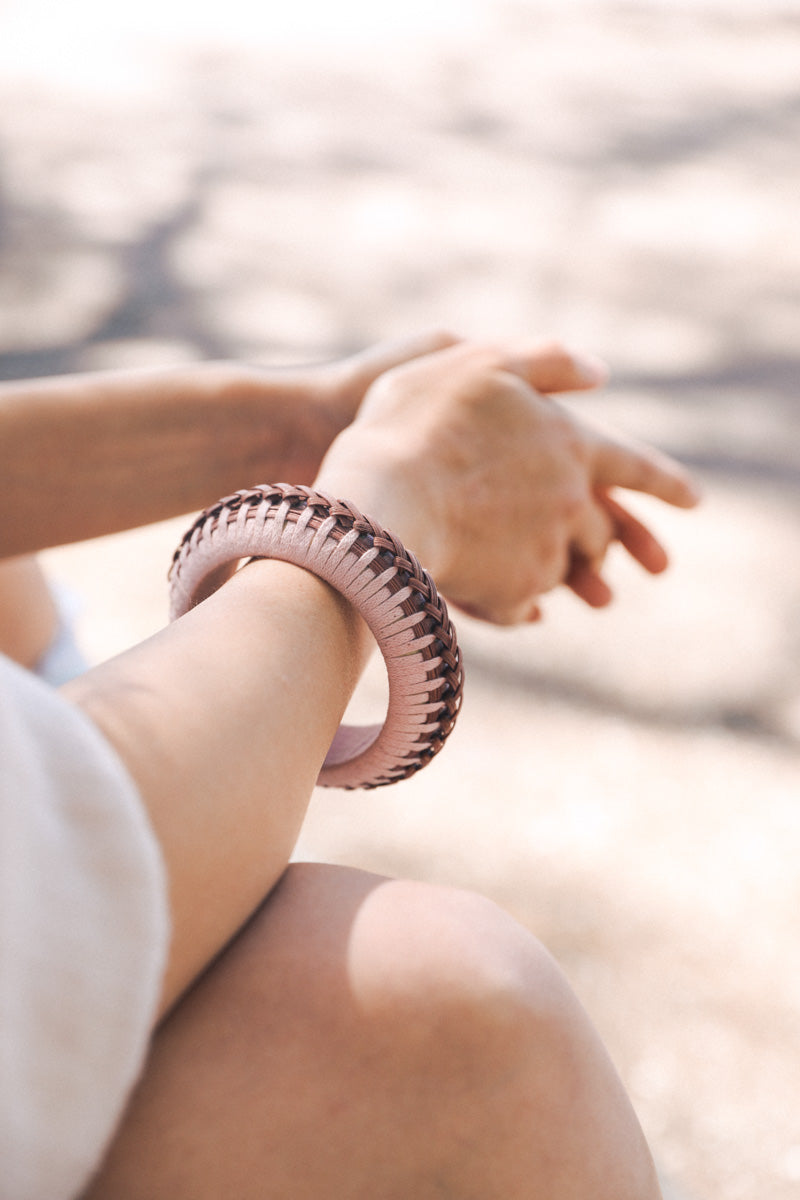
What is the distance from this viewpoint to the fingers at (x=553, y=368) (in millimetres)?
659

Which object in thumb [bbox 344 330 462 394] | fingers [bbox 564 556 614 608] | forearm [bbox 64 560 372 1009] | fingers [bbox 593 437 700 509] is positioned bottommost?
fingers [bbox 564 556 614 608]

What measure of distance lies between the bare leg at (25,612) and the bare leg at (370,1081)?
343 millimetres

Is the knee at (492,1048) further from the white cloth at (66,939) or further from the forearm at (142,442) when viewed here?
the forearm at (142,442)

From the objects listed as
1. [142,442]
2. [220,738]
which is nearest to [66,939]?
[220,738]

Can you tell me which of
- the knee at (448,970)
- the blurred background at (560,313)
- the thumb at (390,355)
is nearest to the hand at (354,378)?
the thumb at (390,355)

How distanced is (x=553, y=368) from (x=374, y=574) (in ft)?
1.06

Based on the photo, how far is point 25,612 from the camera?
0.64 meters

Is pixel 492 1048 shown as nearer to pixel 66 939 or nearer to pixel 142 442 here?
pixel 66 939

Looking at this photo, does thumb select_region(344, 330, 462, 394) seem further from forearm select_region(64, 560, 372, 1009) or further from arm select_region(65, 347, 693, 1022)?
forearm select_region(64, 560, 372, 1009)

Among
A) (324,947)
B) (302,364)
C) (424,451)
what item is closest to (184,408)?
(424,451)

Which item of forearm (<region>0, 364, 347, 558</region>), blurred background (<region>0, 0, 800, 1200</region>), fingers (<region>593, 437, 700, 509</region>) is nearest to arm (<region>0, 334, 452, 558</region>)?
forearm (<region>0, 364, 347, 558</region>)

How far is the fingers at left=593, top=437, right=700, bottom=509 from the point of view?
26.5 inches

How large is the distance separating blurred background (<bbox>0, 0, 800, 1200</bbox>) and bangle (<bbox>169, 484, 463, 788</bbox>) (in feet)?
0.90

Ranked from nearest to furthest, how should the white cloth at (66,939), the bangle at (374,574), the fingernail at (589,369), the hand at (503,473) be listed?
the white cloth at (66,939) < the bangle at (374,574) < the hand at (503,473) < the fingernail at (589,369)
